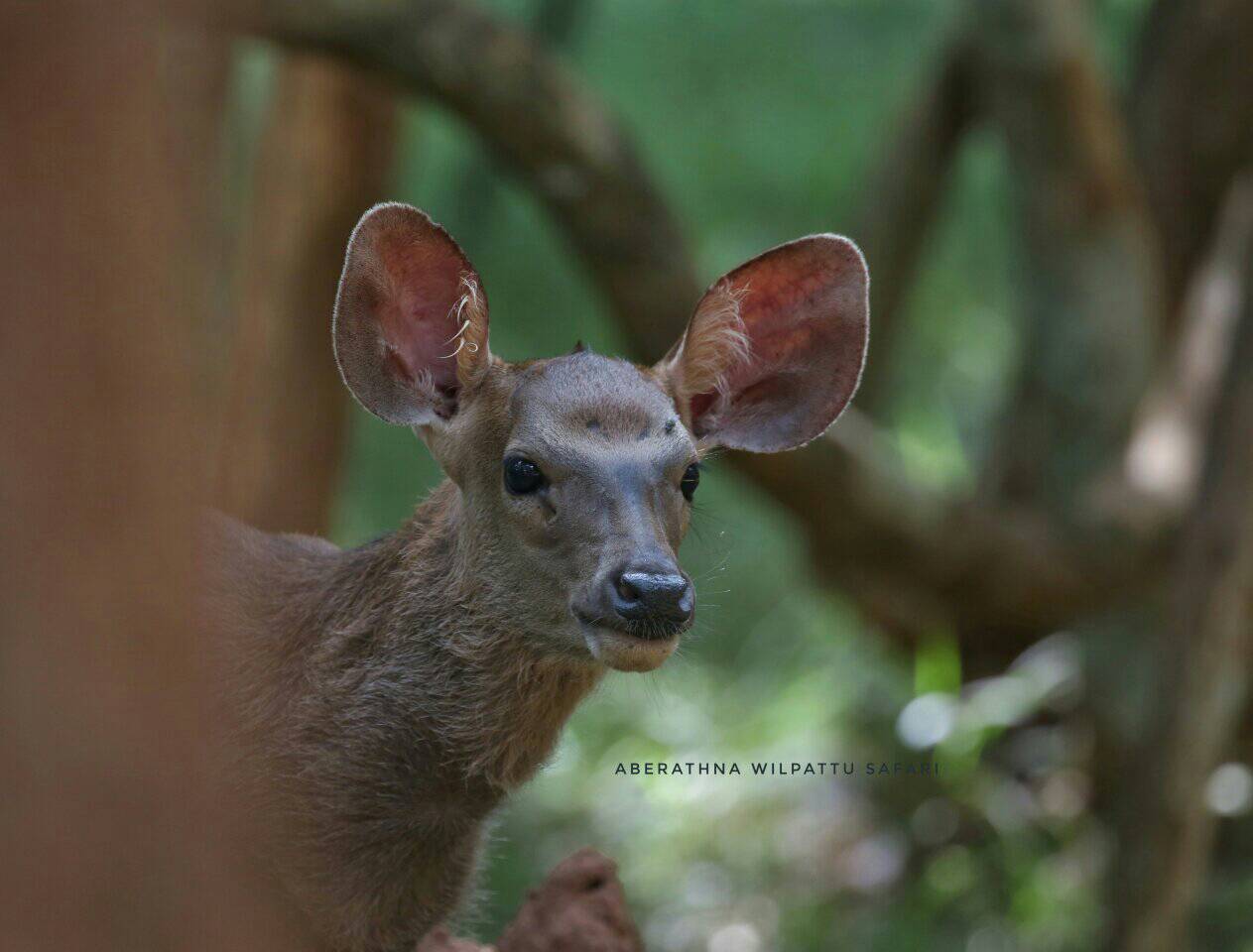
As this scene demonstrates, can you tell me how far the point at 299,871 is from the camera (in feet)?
11.5

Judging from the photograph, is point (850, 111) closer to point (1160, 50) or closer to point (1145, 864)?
point (1160, 50)

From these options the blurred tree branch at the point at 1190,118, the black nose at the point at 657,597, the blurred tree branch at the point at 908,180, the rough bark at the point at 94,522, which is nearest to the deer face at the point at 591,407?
the black nose at the point at 657,597

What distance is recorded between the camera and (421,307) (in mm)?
3699

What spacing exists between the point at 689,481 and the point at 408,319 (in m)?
0.71

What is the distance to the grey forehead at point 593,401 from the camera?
3469 millimetres

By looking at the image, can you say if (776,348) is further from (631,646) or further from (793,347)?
(631,646)

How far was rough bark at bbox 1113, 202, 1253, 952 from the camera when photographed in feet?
22.4

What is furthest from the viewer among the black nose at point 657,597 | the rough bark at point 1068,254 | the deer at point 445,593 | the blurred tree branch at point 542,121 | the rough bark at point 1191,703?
the rough bark at point 1068,254

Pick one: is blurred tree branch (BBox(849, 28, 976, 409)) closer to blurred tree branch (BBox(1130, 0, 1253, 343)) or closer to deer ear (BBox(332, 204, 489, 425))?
blurred tree branch (BBox(1130, 0, 1253, 343))

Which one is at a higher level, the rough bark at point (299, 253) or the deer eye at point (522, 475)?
the rough bark at point (299, 253)

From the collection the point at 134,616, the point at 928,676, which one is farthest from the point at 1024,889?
the point at 134,616

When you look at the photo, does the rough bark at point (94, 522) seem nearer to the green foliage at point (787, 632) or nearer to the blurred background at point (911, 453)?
the blurred background at point (911, 453)

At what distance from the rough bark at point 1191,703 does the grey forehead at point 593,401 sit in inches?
160

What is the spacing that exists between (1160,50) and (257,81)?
4.52 m
